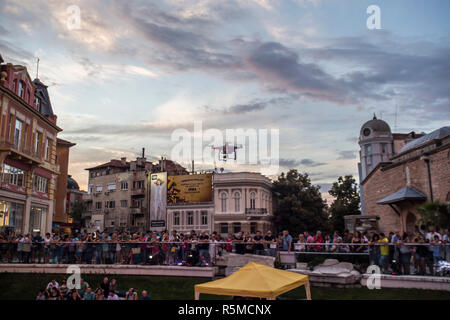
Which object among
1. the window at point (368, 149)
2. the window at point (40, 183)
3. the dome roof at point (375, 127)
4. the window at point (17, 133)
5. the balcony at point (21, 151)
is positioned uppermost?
the dome roof at point (375, 127)

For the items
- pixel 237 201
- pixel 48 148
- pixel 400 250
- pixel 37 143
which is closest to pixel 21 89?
pixel 37 143

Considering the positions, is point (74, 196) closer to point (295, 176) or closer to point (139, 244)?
point (295, 176)

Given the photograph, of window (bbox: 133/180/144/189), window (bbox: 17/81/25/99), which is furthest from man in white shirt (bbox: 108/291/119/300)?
window (bbox: 133/180/144/189)

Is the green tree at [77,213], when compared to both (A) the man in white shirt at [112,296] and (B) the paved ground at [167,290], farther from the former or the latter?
(A) the man in white shirt at [112,296]

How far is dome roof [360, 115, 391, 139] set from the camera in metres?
79.9

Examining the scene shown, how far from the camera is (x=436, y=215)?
19.5 meters

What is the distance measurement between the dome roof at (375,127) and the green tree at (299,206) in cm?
3039

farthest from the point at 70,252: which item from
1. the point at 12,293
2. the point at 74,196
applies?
the point at 74,196

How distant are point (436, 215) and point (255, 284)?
46.0 ft

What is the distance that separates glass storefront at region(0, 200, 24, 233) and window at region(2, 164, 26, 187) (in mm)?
1369

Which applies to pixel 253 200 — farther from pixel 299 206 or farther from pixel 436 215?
pixel 436 215

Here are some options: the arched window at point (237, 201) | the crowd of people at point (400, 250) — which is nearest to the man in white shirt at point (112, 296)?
the crowd of people at point (400, 250)

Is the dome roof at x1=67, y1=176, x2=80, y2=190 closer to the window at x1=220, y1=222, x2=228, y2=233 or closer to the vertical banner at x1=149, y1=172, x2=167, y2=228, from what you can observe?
the vertical banner at x1=149, y1=172, x2=167, y2=228

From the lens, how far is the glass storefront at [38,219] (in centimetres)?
2839
